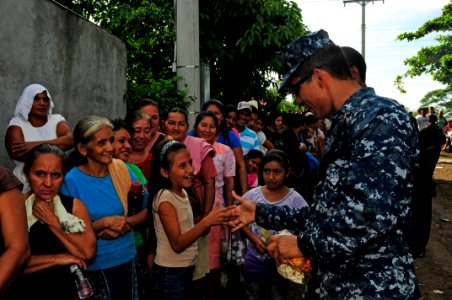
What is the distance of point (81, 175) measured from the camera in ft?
11.4

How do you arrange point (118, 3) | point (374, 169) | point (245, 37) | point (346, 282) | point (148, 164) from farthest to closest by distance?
1. point (245, 37)
2. point (118, 3)
3. point (148, 164)
4. point (346, 282)
5. point (374, 169)

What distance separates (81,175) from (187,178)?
0.79 metres

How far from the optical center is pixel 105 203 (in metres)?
3.46

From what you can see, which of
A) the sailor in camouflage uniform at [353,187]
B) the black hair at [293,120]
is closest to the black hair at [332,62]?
the sailor in camouflage uniform at [353,187]

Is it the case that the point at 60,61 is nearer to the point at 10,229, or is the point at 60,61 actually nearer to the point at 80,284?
the point at 80,284

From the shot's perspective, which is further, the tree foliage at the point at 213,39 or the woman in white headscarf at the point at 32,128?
the tree foliage at the point at 213,39

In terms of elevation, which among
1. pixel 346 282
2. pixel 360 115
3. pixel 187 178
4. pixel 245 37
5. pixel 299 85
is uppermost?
pixel 245 37

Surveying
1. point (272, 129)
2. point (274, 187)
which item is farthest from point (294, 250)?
point (272, 129)

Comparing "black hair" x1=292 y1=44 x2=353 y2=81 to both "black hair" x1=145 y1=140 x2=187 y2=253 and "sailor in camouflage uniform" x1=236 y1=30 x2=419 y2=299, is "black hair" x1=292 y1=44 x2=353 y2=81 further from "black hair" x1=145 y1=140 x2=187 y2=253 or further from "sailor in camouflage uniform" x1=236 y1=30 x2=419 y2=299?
"black hair" x1=145 y1=140 x2=187 y2=253

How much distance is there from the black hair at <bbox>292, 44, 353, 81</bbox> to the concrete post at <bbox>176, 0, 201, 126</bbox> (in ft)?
16.8

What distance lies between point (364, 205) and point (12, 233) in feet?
5.12

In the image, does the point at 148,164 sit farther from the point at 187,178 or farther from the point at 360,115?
the point at 360,115

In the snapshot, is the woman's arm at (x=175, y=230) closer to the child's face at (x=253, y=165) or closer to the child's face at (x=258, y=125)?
the child's face at (x=253, y=165)

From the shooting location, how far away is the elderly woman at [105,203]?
11.1ft
